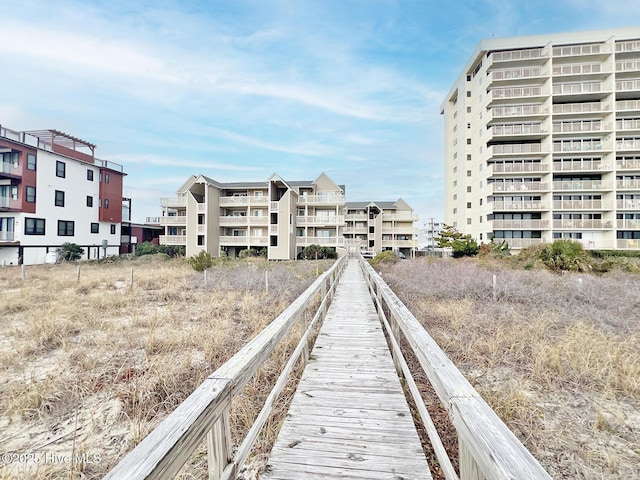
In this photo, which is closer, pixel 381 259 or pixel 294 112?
pixel 381 259

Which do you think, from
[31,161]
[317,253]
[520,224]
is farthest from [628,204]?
[31,161]

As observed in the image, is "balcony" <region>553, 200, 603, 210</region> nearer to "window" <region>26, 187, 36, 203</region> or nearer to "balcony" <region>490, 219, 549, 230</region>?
"balcony" <region>490, 219, 549, 230</region>

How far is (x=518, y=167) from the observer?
29.5m

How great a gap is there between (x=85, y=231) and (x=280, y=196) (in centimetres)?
2035

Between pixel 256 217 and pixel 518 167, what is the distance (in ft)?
95.5

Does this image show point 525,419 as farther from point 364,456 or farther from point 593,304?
point 593,304

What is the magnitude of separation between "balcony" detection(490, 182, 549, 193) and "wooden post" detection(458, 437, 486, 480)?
34383 millimetres

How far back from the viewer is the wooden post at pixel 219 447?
128 cm

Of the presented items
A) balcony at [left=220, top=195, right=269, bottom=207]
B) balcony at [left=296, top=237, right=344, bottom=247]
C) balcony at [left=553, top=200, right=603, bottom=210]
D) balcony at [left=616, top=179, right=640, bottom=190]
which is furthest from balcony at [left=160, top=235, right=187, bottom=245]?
balcony at [left=616, top=179, right=640, bottom=190]

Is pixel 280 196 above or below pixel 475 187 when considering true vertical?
below

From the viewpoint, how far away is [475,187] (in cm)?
3356

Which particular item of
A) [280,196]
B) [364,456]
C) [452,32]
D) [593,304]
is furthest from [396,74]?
[364,456]

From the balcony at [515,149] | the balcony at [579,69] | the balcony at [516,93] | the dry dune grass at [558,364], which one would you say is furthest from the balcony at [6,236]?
the balcony at [579,69]

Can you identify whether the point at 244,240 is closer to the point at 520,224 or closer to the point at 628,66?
the point at 520,224
